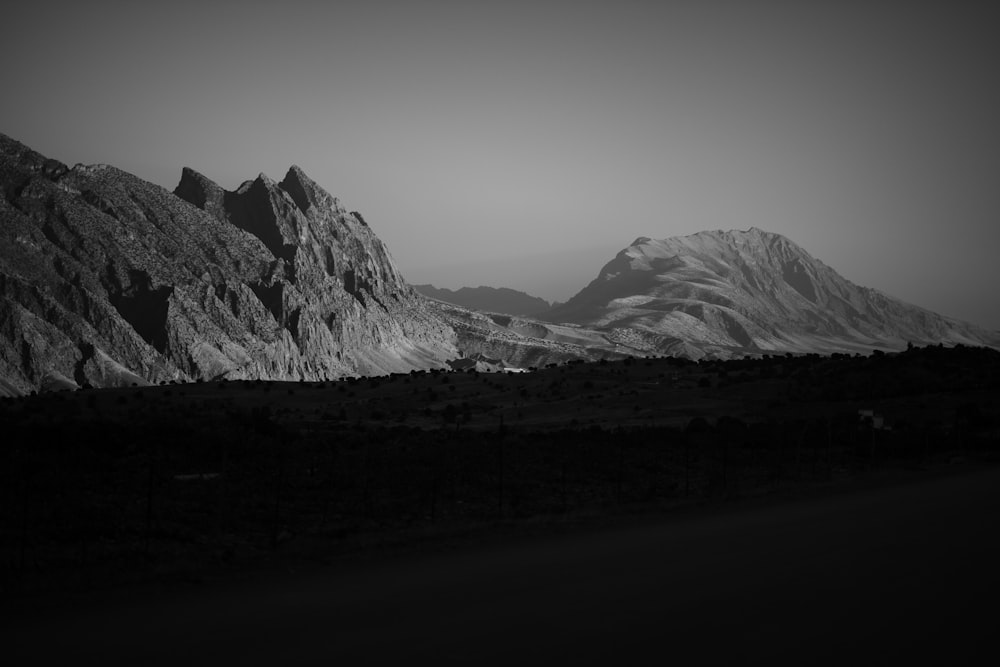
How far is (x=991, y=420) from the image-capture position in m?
52.4

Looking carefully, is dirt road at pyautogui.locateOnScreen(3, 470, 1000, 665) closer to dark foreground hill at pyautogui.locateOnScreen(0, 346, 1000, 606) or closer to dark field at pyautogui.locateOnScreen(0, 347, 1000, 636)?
dark field at pyautogui.locateOnScreen(0, 347, 1000, 636)

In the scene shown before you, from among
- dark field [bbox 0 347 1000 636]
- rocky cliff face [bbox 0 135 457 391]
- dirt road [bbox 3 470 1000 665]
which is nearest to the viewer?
dirt road [bbox 3 470 1000 665]

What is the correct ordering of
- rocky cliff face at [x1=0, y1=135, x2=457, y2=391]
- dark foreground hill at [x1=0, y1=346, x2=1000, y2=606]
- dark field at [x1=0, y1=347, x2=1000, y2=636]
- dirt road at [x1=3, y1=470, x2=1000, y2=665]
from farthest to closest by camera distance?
rocky cliff face at [x1=0, y1=135, x2=457, y2=391] < dark foreground hill at [x1=0, y1=346, x2=1000, y2=606] < dark field at [x1=0, y1=347, x2=1000, y2=636] < dirt road at [x1=3, y1=470, x2=1000, y2=665]

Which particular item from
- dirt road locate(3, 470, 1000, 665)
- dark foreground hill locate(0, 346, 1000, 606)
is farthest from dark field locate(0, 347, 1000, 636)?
dirt road locate(3, 470, 1000, 665)

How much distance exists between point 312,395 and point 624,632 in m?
80.9

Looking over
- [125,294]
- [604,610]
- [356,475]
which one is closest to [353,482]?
[356,475]

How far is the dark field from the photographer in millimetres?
16203

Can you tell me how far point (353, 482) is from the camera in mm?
26156

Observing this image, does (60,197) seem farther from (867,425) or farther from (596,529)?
(596,529)

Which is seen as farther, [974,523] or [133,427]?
[133,427]

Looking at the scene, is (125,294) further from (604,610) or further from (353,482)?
(604,610)

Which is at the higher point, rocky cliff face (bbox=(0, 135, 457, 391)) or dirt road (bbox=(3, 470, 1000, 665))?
rocky cliff face (bbox=(0, 135, 457, 391))

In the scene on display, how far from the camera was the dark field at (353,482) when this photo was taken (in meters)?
16.2

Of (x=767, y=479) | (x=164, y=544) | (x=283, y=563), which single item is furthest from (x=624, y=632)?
(x=767, y=479)
